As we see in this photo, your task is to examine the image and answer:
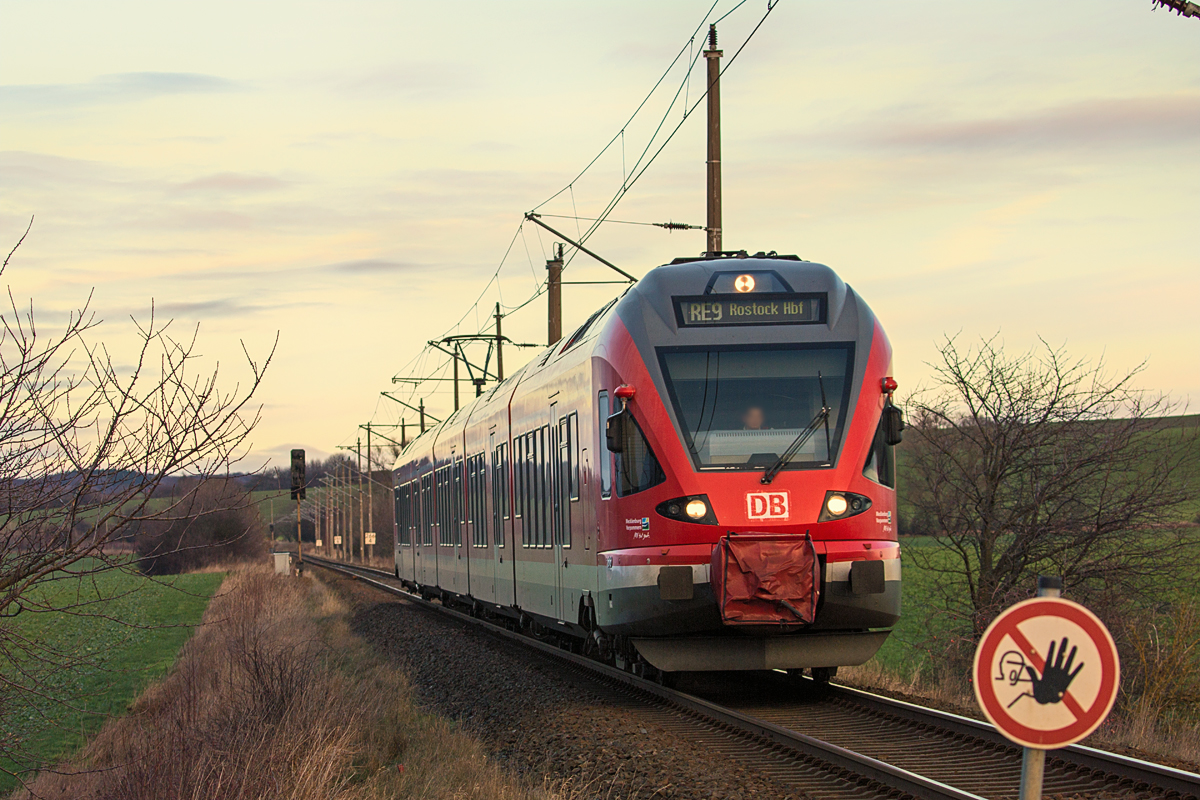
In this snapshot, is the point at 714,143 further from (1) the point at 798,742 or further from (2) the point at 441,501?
(2) the point at 441,501

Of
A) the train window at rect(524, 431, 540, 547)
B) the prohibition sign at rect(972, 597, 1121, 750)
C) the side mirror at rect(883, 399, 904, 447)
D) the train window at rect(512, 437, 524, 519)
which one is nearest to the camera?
the prohibition sign at rect(972, 597, 1121, 750)

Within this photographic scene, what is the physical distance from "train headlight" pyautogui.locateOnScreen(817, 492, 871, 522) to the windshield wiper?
38cm

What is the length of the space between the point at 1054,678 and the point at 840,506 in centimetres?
690

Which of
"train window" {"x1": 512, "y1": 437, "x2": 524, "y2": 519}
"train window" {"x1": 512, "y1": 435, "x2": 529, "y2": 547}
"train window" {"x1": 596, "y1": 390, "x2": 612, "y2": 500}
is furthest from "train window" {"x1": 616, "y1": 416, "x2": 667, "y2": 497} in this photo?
"train window" {"x1": 512, "y1": 437, "x2": 524, "y2": 519}

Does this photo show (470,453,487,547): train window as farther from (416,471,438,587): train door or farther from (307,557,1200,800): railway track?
(307,557,1200,800): railway track

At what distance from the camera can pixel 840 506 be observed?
35.8ft

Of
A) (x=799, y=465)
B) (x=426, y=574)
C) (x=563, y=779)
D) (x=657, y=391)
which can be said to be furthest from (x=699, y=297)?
(x=426, y=574)

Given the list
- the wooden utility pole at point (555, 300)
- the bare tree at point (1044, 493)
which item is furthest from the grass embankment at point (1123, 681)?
the wooden utility pole at point (555, 300)

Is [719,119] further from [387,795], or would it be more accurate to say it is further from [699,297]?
[387,795]

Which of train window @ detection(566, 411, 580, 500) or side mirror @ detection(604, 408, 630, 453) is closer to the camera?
side mirror @ detection(604, 408, 630, 453)

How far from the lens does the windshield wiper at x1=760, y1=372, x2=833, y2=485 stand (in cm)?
1084

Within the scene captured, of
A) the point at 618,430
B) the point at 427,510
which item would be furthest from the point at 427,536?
the point at 618,430

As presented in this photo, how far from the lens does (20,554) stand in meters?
6.75

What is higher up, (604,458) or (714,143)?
(714,143)
